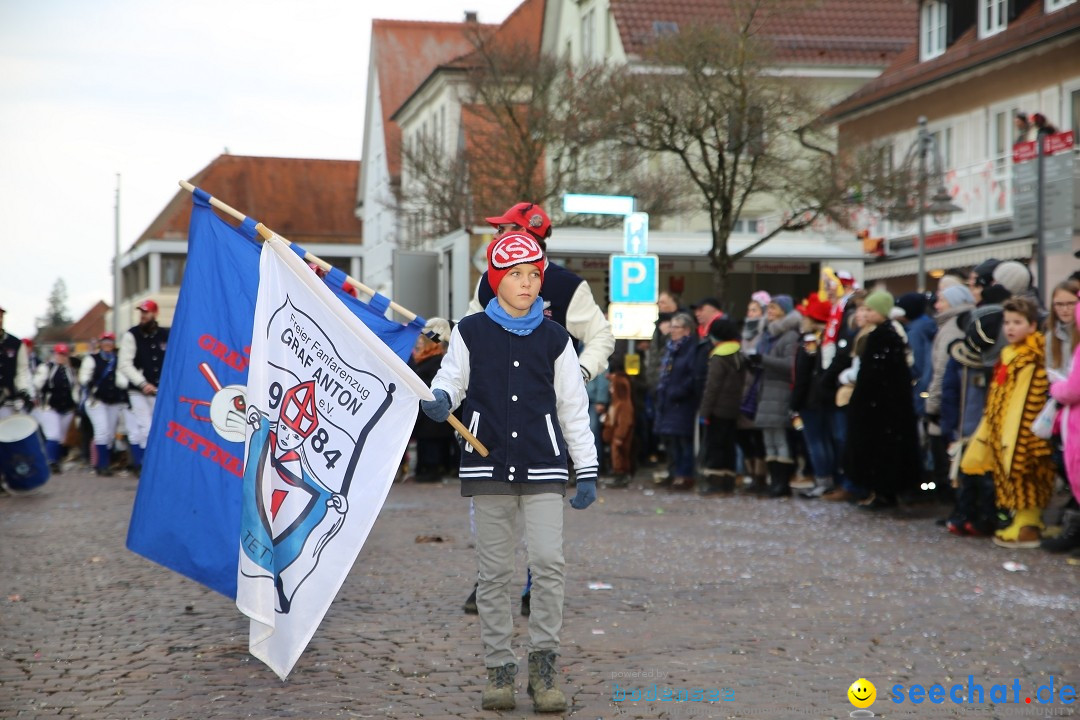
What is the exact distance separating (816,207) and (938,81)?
29.9ft

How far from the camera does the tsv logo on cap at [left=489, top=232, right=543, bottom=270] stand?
6.09 meters

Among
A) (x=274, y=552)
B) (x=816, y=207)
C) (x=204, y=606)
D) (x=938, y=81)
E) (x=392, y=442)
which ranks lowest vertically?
(x=204, y=606)

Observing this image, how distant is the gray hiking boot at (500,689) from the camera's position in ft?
18.8

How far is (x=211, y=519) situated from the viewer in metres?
7.04

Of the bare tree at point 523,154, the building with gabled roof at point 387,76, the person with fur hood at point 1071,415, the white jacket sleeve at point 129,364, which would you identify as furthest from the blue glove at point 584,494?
the building with gabled roof at point 387,76

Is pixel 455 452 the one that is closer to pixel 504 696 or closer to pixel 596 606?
pixel 596 606

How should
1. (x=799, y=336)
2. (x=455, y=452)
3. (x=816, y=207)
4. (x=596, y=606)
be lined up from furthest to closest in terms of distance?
1. (x=816, y=207)
2. (x=455, y=452)
3. (x=799, y=336)
4. (x=596, y=606)

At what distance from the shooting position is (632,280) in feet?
57.7

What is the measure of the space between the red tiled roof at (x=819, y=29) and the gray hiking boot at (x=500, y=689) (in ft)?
121

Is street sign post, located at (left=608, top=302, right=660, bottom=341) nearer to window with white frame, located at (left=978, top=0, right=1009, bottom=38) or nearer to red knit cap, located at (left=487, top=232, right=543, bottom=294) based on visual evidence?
red knit cap, located at (left=487, top=232, right=543, bottom=294)

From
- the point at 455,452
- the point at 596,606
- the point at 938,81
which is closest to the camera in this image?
the point at 596,606

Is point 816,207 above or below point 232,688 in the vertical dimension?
above

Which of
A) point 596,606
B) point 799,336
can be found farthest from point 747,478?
point 596,606

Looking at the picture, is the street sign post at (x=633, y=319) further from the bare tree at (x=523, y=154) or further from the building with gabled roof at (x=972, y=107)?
the bare tree at (x=523, y=154)
